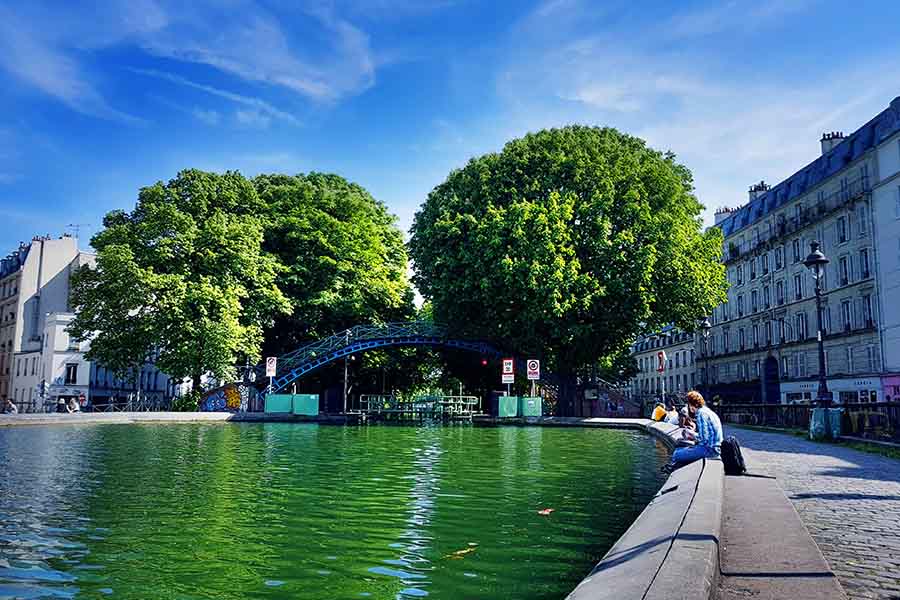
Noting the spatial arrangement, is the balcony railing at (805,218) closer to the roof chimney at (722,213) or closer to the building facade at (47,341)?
the roof chimney at (722,213)

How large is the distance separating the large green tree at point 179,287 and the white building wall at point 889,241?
36.6 metres

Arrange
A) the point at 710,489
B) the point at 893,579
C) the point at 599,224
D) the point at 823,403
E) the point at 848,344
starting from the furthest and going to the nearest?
A: the point at 848,344
the point at 599,224
the point at 823,403
the point at 710,489
the point at 893,579

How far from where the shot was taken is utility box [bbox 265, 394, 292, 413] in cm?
4562

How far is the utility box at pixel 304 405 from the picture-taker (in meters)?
45.7

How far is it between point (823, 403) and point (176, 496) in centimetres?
1939

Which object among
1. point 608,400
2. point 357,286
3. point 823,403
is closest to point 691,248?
point 608,400

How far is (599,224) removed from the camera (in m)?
38.6

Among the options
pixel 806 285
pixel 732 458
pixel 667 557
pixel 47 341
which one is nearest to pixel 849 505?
pixel 732 458

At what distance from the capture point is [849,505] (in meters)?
9.88

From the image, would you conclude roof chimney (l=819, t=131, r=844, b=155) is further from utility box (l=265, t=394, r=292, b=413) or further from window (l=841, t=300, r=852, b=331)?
utility box (l=265, t=394, r=292, b=413)

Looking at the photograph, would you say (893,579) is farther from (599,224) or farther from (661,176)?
(661,176)

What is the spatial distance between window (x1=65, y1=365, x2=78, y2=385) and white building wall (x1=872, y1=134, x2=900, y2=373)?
63166mm

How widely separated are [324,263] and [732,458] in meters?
40.5

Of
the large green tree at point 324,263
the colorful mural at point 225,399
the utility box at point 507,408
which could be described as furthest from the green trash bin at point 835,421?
the colorful mural at point 225,399
